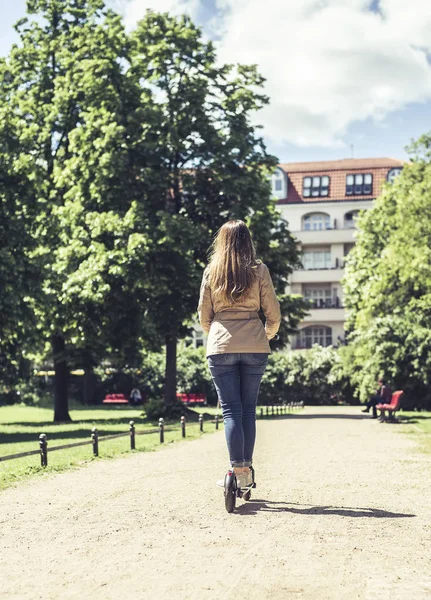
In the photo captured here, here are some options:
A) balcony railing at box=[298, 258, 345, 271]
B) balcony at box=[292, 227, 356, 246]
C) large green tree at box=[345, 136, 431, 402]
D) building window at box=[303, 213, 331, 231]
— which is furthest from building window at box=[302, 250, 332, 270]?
large green tree at box=[345, 136, 431, 402]

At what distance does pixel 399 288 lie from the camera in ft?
145

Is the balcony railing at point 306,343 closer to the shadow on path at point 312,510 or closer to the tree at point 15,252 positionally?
the tree at point 15,252

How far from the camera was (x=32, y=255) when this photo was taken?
2603cm

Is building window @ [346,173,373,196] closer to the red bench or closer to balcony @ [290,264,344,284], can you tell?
balcony @ [290,264,344,284]

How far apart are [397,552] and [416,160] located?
40.8 meters

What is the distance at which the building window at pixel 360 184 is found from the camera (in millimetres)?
85000

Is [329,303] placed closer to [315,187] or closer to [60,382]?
[315,187]

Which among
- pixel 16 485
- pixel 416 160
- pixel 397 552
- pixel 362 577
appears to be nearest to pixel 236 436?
pixel 397 552

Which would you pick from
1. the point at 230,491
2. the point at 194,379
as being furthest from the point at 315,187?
the point at 230,491

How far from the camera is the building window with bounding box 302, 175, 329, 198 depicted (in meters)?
85.6

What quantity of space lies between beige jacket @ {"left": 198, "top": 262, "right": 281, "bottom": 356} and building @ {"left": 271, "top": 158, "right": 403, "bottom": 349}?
7346 cm

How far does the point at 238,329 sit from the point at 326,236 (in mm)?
76387

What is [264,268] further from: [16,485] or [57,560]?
[16,485]

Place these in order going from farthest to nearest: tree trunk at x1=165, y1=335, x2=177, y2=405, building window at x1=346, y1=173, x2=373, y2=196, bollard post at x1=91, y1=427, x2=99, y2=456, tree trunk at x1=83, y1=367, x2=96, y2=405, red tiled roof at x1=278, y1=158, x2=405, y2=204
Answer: building window at x1=346, y1=173, x2=373, y2=196, red tiled roof at x1=278, y1=158, x2=405, y2=204, tree trunk at x1=83, y1=367, x2=96, y2=405, tree trunk at x1=165, y1=335, x2=177, y2=405, bollard post at x1=91, y1=427, x2=99, y2=456
